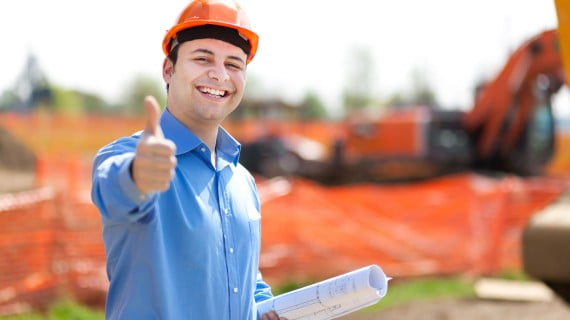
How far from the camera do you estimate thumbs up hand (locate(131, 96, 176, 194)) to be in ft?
5.59

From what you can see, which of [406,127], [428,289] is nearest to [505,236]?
[428,289]

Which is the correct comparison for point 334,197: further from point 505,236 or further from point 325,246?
point 505,236

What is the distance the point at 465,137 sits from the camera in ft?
65.1

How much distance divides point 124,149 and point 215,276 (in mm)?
415

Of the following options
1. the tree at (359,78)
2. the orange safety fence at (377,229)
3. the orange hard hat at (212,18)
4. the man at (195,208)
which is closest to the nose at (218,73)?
the man at (195,208)

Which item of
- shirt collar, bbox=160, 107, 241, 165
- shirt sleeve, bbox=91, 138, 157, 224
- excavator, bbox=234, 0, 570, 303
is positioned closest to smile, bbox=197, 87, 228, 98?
shirt collar, bbox=160, 107, 241, 165

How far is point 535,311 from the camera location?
842 cm

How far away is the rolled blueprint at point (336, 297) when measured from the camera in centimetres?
220

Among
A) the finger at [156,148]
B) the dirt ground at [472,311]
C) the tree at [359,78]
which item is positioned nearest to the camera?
the finger at [156,148]

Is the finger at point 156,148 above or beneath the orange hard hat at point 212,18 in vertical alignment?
beneath

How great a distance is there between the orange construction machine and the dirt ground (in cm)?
968

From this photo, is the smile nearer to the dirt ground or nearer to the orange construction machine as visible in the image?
the dirt ground

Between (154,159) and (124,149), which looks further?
(124,149)

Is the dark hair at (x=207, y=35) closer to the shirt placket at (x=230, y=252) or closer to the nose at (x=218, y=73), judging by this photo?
the nose at (x=218, y=73)
